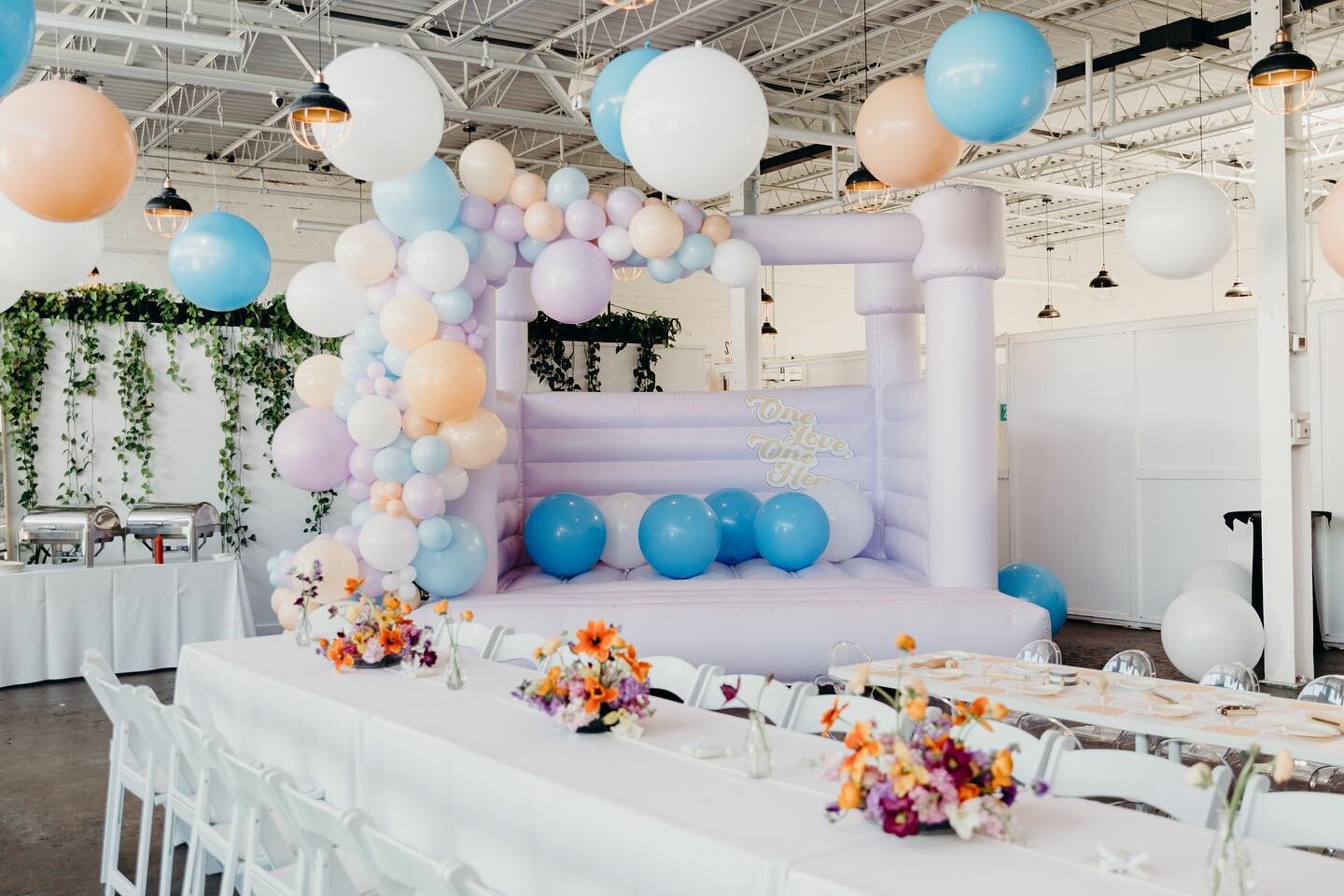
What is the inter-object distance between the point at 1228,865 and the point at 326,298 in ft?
15.6

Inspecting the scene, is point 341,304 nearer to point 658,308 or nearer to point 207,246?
point 207,246

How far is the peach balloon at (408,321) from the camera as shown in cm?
541

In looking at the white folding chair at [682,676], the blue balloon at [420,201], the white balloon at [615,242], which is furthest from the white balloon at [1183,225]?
the white folding chair at [682,676]

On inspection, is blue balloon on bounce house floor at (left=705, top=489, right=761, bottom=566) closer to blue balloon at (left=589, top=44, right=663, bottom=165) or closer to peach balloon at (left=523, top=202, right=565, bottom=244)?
peach balloon at (left=523, top=202, right=565, bottom=244)

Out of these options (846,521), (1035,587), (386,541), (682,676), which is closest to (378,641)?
(682,676)

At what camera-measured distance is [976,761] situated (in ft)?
6.40

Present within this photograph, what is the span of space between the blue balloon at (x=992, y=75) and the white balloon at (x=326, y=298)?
2.89m

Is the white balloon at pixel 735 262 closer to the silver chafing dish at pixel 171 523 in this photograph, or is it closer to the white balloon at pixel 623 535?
the white balloon at pixel 623 535

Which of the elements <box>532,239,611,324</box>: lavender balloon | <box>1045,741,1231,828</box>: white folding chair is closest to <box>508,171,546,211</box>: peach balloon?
<box>532,239,611,324</box>: lavender balloon

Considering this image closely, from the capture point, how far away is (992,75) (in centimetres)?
410

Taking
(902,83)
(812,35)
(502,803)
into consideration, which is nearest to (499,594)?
(902,83)

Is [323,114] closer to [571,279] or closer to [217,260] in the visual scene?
[217,260]

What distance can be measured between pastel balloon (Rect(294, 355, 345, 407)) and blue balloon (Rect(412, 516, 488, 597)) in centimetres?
83

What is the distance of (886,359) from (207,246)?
398 centimetres
